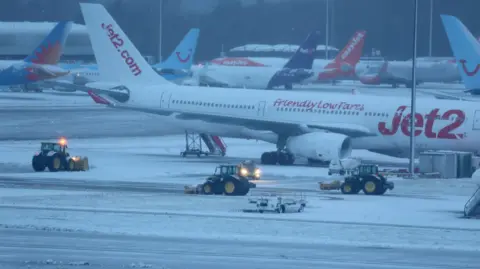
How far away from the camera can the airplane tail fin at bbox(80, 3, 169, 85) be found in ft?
164

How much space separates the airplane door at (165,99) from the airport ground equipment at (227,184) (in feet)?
53.1

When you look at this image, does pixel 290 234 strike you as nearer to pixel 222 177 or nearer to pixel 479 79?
pixel 222 177

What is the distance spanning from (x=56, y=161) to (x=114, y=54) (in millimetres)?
11608

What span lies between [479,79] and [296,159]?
1010 centimetres

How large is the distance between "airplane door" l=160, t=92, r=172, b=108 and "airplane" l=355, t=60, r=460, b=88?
71.6m

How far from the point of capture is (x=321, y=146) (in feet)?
142

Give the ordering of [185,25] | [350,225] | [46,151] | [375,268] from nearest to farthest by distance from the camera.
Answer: [375,268], [350,225], [46,151], [185,25]

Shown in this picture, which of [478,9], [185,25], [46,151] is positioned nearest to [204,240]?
[46,151]

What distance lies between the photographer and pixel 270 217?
88.1 feet

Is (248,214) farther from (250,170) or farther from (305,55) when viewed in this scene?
(305,55)

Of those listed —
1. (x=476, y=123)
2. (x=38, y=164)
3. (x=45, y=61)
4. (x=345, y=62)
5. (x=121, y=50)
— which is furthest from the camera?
(x=345, y=62)

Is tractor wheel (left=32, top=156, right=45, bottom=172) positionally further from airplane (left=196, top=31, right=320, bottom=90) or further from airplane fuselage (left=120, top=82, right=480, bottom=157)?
airplane (left=196, top=31, right=320, bottom=90)

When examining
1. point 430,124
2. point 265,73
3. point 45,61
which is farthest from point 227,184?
point 265,73

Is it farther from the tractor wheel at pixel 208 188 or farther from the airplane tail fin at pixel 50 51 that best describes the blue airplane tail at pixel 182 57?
the tractor wheel at pixel 208 188
